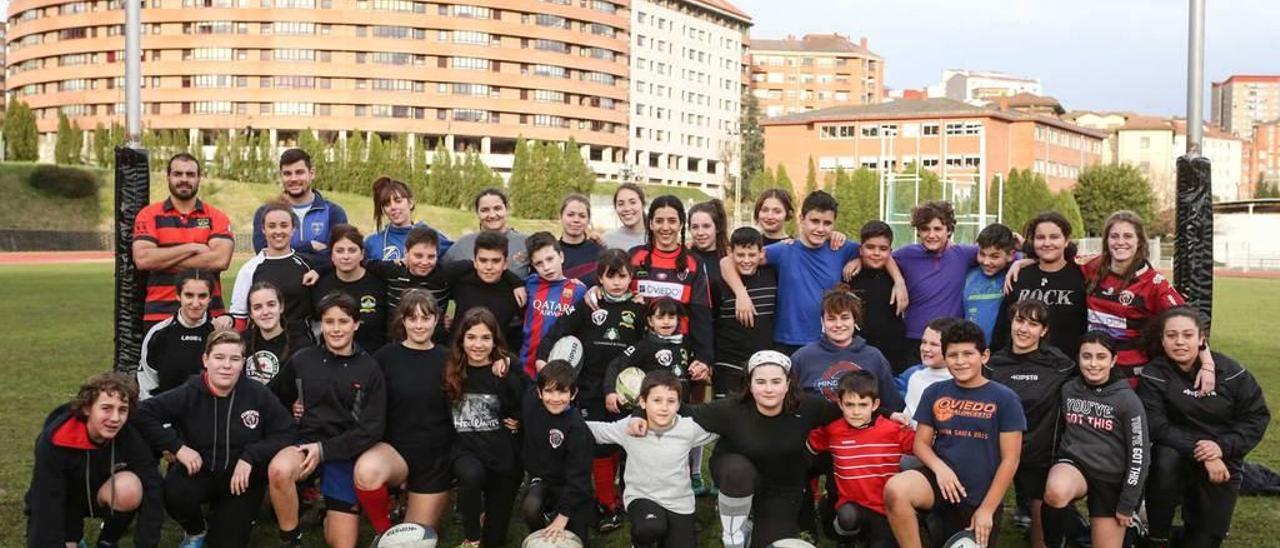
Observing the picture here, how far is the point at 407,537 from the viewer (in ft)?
15.7

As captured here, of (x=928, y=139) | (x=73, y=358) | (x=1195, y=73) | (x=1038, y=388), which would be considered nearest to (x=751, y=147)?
(x=928, y=139)

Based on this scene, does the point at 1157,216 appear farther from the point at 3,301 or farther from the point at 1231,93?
the point at 1231,93

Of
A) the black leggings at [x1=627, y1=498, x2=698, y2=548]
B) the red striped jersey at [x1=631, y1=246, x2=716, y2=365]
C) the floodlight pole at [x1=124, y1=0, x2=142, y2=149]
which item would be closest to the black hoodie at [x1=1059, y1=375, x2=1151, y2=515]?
the black leggings at [x1=627, y1=498, x2=698, y2=548]

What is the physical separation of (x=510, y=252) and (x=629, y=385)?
4.74ft

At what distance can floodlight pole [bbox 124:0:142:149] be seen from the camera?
603cm

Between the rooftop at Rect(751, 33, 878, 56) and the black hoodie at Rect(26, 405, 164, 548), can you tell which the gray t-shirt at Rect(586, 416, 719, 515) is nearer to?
the black hoodie at Rect(26, 405, 164, 548)

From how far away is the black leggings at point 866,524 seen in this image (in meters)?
4.88

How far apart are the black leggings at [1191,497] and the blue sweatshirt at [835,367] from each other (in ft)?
4.02

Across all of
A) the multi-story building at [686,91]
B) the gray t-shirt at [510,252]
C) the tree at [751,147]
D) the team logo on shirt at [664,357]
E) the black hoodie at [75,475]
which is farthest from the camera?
the tree at [751,147]

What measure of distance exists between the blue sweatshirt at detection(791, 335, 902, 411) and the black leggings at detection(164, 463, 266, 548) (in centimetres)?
270

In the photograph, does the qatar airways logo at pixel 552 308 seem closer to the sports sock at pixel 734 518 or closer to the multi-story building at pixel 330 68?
the sports sock at pixel 734 518

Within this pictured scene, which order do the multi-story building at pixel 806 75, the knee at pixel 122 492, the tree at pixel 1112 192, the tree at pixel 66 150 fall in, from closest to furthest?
the knee at pixel 122 492 → the tree at pixel 1112 192 → the tree at pixel 66 150 → the multi-story building at pixel 806 75

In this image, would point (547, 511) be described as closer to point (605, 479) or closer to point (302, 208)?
point (605, 479)

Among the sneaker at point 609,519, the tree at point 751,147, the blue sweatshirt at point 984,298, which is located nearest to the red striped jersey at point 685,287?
the sneaker at point 609,519
